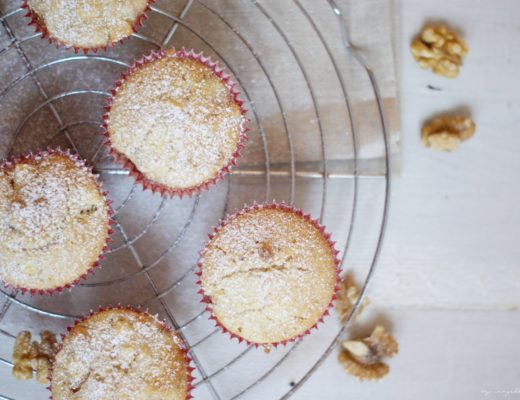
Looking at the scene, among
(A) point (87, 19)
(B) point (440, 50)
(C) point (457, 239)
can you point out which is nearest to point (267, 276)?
(C) point (457, 239)

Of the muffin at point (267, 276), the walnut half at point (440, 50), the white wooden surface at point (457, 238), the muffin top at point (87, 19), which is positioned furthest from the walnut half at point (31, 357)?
the walnut half at point (440, 50)

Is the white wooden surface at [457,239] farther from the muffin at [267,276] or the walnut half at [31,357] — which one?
the walnut half at [31,357]

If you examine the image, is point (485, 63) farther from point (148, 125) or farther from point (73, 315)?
point (73, 315)

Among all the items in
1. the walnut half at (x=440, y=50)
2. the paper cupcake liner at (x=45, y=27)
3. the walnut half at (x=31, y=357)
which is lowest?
the walnut half at (x=31, y=357)

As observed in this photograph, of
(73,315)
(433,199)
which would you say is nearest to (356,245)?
(433,199)

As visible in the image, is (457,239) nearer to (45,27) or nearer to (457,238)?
(457,238)

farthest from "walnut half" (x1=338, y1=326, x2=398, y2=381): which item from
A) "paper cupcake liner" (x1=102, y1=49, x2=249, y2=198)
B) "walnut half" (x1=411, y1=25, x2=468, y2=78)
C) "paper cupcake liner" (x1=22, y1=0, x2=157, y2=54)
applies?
"paper cupcake liner" (x1=22, y1=0, x2=157, y2=54)

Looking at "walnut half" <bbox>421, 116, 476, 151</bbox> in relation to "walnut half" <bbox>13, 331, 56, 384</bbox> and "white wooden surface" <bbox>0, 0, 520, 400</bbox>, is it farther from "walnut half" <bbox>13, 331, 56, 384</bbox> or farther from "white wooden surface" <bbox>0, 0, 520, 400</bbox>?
"walnut half" <bbox>13, 331, 56, 384</bbox>
